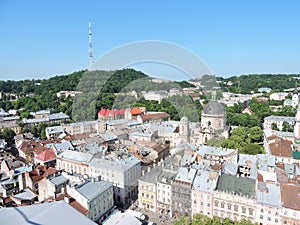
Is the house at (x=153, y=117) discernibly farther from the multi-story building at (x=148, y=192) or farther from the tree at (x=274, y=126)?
Result: the multi-story building at (x=148, y=192)

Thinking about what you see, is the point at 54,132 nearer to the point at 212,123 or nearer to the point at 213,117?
the point at 212,123

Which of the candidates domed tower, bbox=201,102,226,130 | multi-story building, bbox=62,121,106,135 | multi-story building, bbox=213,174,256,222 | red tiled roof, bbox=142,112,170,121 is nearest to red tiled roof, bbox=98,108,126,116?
multi-story building, bbox=62,121,106,135

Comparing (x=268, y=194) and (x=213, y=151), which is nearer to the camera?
(x=268, y=194)

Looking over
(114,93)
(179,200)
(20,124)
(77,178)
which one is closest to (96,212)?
(77,178)

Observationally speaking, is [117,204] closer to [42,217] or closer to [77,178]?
[77,178]

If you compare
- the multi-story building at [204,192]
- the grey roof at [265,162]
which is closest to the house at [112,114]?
the grey roof at [265,162]

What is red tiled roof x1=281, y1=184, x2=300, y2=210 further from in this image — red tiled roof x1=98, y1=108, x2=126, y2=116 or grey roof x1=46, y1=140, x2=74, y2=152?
red tiled roof x1=98, y1=108, x2=126, y2=116

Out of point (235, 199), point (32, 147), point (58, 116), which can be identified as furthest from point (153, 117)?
point (235, 199)
